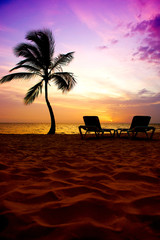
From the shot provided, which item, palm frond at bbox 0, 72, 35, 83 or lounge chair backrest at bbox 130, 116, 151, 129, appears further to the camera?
palm frond at bbox 0, 72, 35, 83

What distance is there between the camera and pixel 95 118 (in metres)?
7.72

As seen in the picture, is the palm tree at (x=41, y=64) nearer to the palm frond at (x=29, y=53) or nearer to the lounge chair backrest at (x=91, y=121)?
the palm frond at (x=29, y=53)

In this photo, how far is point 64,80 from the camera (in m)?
10.7

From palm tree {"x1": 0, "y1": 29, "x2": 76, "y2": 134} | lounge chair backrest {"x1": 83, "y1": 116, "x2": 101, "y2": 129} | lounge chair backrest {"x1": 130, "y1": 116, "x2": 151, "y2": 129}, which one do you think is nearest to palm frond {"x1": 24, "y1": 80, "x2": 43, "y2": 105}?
palm tree {"x1": 0, "y1": 29, "x2": 76, "y2": 134}

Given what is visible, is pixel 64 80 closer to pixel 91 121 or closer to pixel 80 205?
pixel 91 121

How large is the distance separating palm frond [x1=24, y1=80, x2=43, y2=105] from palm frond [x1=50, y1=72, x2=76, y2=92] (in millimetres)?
1094

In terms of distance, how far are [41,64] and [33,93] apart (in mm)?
2103

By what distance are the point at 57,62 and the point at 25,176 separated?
405 inches

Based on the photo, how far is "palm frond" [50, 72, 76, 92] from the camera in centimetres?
1070

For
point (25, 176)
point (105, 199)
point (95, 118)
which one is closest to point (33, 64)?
point (95, 118)

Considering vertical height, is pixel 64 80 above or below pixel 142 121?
above

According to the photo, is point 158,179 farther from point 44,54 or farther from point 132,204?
point 44,54

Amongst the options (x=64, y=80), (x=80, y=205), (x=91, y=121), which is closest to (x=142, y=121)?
(x=91, y=121)

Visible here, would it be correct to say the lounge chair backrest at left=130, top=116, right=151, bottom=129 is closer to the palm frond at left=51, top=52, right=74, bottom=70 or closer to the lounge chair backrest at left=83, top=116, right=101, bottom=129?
the lounge chair backrest at left=83, top=116, right=101, bottom=129
